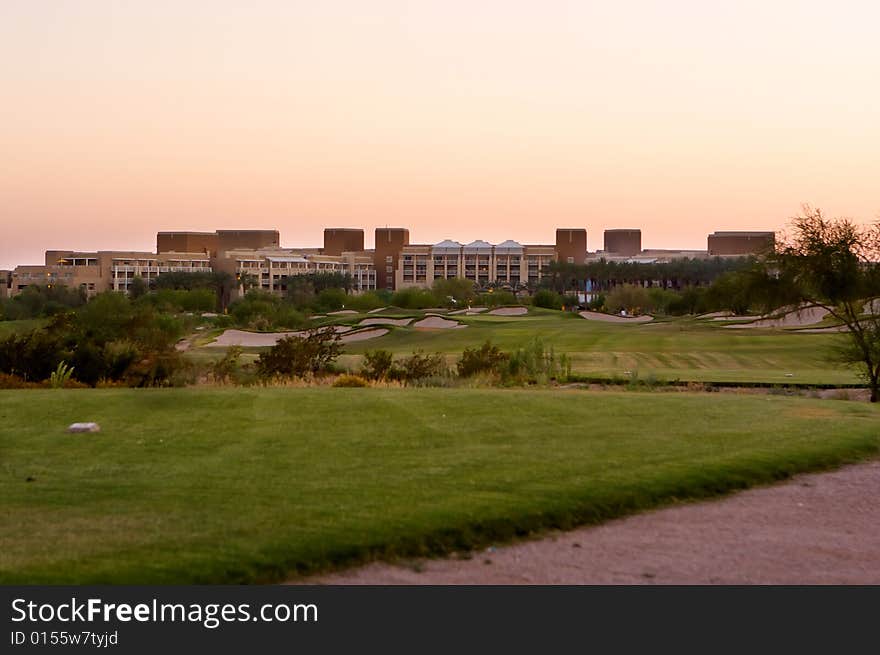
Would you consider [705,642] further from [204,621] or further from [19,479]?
[19,479]

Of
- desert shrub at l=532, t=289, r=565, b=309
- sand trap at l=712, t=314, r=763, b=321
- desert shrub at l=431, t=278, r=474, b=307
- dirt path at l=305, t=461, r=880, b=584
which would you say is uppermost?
desert shrub at l=431, t=278, r=474, b=307

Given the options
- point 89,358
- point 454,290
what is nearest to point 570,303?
point 454,290

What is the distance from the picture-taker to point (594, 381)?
1224 inches

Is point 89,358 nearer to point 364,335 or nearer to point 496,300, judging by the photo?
point 364,335

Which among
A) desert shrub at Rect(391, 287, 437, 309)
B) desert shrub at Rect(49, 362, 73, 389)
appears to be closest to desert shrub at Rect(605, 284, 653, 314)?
desert shrub at Rect(391, 287, 437, 309)

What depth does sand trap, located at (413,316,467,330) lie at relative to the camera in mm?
70250

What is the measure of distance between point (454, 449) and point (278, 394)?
259 inches

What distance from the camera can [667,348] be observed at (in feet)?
161

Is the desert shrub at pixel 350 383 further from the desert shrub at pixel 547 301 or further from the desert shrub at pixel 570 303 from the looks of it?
the desert shrub at pixel 570 303

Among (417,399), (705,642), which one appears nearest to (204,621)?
(705,642)

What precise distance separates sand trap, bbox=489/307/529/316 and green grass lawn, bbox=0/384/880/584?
7509cm

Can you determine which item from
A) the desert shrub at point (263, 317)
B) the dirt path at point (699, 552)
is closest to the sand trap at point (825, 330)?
the desert shrub at point (263, 317)

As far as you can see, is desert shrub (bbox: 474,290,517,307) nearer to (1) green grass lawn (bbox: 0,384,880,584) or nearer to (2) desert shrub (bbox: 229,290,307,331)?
(2) desert shrub (bbox: 229,290,307,331)

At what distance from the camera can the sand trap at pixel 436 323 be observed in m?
70.2
